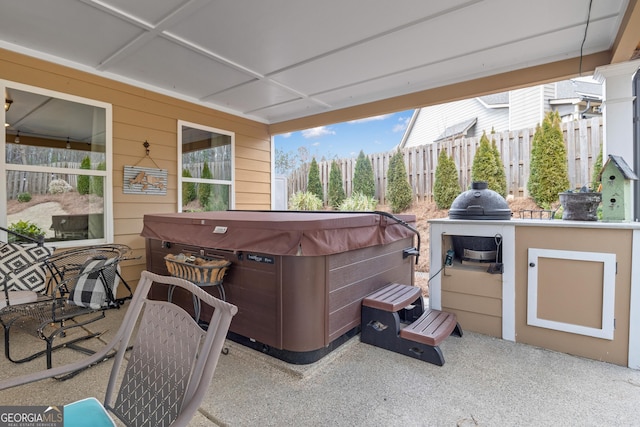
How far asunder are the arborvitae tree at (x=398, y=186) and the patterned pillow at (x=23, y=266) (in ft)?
18.0

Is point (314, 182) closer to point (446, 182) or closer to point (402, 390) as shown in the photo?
point (446, 182)

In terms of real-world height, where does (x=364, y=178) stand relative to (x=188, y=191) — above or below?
above

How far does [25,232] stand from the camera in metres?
3.43

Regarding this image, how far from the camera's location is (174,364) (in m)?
1.03

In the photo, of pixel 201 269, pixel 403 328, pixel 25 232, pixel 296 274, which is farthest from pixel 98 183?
pixel 403 328

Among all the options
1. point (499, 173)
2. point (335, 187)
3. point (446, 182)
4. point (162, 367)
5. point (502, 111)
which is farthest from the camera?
point (502, 111)

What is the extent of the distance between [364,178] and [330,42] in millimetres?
4279

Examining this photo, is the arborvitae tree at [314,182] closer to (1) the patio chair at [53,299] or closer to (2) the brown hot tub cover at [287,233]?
(2) the brown hot tub cover at [287,233]


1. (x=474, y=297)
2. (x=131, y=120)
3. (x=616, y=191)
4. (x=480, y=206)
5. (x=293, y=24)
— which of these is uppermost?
(x=293, y=24)

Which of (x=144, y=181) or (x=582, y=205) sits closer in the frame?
(x=582, y=205)

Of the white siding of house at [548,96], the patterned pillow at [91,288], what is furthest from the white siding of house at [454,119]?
the patterned pillow at [91,288]

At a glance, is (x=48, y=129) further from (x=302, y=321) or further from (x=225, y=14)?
(x=302, y=321)

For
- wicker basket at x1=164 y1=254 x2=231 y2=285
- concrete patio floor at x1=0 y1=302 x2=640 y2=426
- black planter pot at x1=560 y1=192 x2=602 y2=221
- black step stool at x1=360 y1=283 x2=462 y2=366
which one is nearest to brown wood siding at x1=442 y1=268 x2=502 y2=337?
black step stool at x1=360 y1=283 x2=462 y2=366

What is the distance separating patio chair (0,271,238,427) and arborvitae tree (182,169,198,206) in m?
3.82
